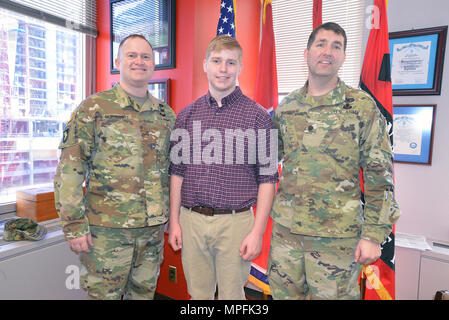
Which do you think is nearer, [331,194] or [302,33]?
[331,194]

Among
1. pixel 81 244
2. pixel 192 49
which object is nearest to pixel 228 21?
pixel 192 49

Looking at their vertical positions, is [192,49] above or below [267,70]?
above

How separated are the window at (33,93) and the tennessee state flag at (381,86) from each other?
7.81 ft

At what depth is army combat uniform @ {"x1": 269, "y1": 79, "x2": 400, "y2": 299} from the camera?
3.75 feet

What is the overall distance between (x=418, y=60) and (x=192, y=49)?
1604 millimetres

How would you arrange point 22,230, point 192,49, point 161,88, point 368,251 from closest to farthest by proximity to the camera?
point 368,251, point 22,230, point 192,49, point 161,88

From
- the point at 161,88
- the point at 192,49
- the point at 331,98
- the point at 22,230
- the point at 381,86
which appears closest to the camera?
the point at 331,98

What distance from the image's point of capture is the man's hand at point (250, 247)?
1182 mm

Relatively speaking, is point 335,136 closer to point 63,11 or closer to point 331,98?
point 331,98

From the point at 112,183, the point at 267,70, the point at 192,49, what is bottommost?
the point at 112,183

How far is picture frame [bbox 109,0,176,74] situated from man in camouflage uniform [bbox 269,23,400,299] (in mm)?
1294

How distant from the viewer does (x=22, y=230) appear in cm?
179

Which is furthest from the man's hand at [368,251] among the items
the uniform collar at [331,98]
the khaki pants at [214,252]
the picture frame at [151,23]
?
the picture frame at [151,23]

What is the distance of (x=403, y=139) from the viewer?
2.03 metres
